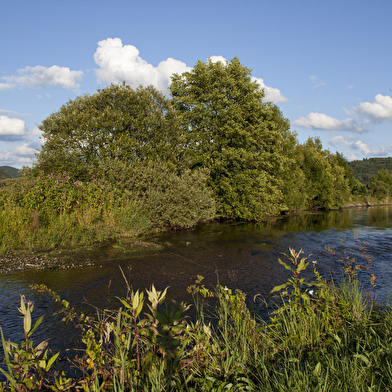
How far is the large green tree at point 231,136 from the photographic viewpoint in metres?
20.9

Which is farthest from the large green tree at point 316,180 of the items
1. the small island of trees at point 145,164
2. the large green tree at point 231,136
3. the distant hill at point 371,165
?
the distant hill at point 371,165

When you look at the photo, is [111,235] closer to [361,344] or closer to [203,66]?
[361,344]

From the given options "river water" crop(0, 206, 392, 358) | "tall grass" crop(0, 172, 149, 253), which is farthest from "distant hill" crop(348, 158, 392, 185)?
"tall grass" crop(0, 172, 149, 253)

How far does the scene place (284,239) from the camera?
15258 millimetres

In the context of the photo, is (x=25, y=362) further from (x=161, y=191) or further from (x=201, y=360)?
(x=161, y=191)

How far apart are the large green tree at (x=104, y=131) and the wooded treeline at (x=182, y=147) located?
5 centimetres

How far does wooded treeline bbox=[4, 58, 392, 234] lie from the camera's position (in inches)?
615

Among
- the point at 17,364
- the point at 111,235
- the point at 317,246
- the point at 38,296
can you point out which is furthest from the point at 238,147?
the point at 17,364

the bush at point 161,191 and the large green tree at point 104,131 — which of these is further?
the large green tree at point 104,131

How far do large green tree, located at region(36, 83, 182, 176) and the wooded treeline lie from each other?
0.16ft

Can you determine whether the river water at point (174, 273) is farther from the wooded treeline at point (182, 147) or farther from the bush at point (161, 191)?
the wooded treeline at point (182, 147)

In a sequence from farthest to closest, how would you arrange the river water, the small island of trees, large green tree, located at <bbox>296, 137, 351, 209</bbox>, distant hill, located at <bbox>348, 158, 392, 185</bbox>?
1. distant hill, located at <bbox>348, 158, 392, 185</bbox>
2. large green tree, located at <bbox>296, 137, 351, 209</bbox>
3. the small island of trees
4. the river water

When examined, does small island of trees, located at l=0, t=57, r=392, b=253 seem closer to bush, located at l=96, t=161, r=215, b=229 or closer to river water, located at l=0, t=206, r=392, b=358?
bush, located at l=96, t=161, r=215, b=229

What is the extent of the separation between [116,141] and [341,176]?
41.5 metres
